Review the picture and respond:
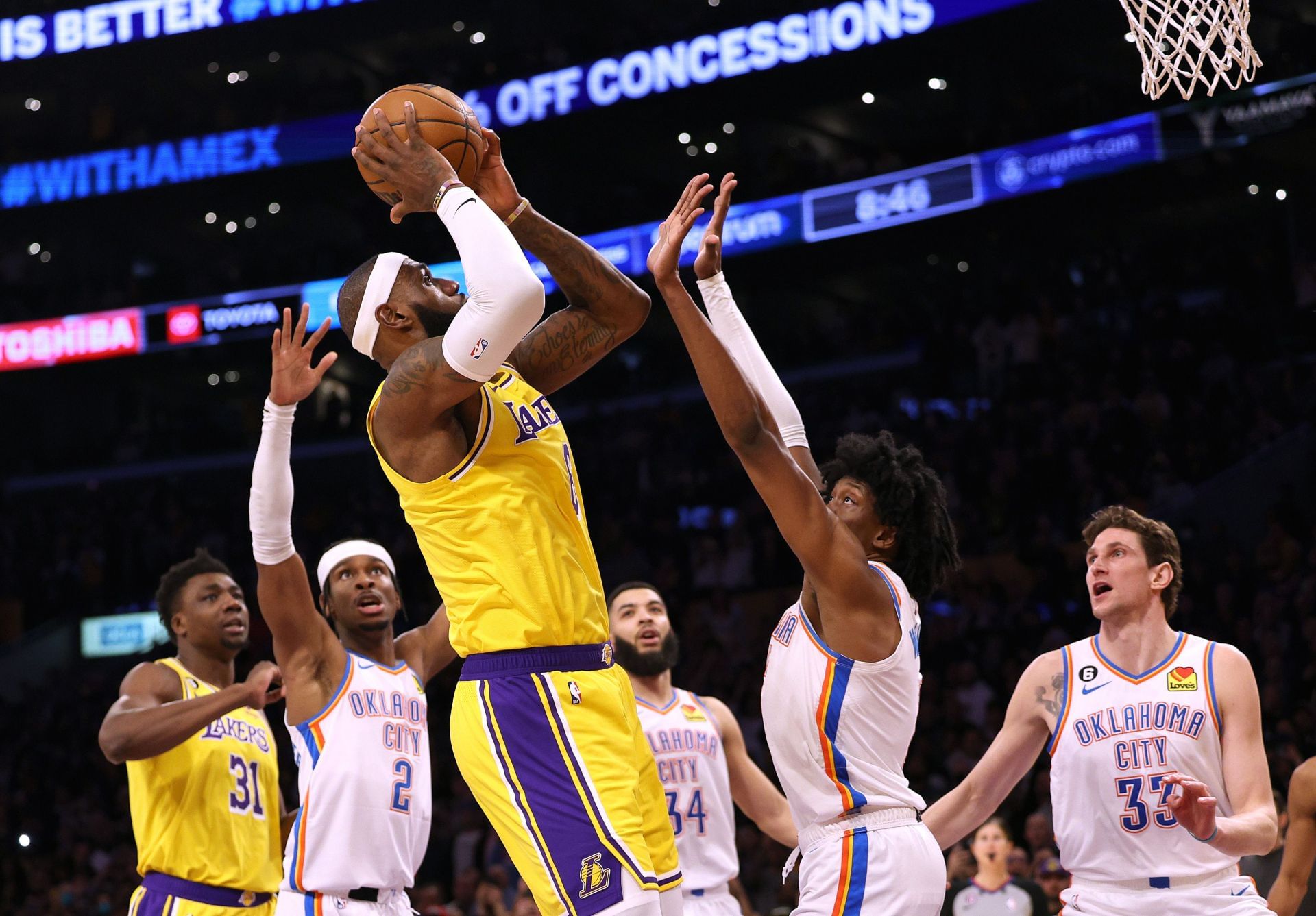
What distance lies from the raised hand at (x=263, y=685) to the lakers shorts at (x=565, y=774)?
187 cm

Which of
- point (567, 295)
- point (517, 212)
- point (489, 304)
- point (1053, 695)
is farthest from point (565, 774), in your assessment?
point (1053, 695)

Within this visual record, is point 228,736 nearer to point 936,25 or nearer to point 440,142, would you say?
point 440,142

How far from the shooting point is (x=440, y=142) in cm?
388

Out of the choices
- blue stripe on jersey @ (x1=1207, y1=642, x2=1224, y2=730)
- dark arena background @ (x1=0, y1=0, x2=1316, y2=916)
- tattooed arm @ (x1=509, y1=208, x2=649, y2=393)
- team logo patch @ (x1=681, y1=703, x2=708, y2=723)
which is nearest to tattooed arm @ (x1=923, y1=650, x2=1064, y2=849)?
blue stripe on jersey @ (x1=1207, y1=642, x2=1224, y2=730)

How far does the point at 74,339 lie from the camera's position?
2231 centimetres

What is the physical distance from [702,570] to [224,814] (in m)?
10.4

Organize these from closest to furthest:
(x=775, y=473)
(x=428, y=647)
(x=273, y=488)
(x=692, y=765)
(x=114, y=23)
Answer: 1. (x=775, y=473)
2. (x=273, y=488)
3. (x=428, y=647)
4. (x=692, y=765)
5. (x=114, y=23)

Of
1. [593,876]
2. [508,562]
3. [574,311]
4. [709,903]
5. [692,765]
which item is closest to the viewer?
[593,876]

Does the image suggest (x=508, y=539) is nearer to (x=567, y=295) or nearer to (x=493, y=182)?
(x=567, y=295)

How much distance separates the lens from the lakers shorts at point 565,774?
3324 millimetres

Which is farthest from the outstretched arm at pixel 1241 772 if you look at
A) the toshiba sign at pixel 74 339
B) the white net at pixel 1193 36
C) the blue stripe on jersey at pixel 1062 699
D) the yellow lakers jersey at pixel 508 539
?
the toshiba sign at pixel 74 339

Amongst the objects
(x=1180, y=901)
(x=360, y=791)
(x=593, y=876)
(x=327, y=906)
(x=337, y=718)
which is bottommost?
(x=1180, y=901)

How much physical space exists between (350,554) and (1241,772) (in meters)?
3.33

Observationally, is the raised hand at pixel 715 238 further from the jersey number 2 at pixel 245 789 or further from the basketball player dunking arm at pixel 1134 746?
the jersey number 2 at pixel 245 789
